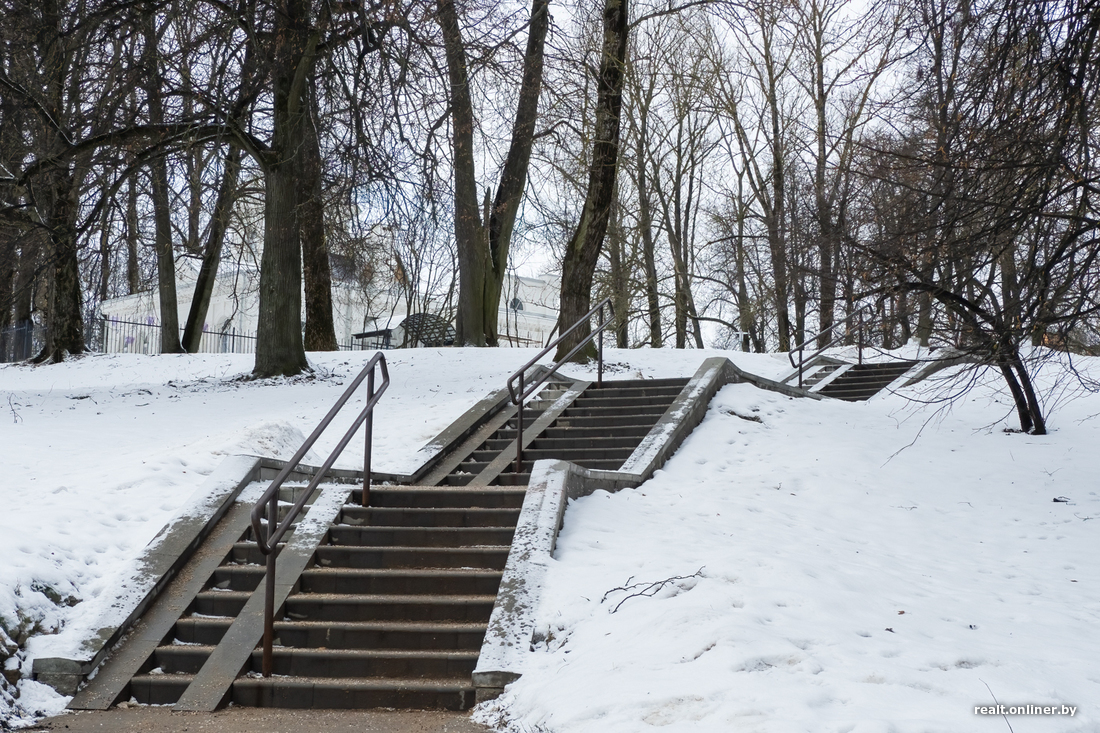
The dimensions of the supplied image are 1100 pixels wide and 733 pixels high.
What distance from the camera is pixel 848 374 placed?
17.2 m

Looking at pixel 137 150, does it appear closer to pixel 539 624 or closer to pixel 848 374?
pixel 539 624

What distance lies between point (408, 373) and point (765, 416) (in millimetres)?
6444

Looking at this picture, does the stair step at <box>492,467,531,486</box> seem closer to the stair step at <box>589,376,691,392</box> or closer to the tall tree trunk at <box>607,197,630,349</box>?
the stair step at <box>589,376,691,392</box>

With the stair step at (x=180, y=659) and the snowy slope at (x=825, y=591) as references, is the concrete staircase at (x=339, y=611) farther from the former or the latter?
the snowy slope at (x=825, y=591)

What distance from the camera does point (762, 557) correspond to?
5992 millimetres

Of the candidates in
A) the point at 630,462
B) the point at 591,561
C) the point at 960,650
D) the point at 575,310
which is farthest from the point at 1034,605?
the point at 575,310

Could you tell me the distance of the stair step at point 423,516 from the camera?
714 centimetres

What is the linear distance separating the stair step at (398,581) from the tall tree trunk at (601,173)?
27.2 feet

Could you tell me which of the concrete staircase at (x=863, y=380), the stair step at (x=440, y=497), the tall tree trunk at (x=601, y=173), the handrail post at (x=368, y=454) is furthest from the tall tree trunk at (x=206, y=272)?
the handrail post at (x=368, y=454)

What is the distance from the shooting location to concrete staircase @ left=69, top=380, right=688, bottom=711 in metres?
5.15

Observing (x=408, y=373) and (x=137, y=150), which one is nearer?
(x=137, y=150)

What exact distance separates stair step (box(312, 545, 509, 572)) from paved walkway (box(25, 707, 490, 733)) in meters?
1.60

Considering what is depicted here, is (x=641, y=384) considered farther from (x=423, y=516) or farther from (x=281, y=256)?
(x=281, y=256)

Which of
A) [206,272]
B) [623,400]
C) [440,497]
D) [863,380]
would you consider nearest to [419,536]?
[440,497]
